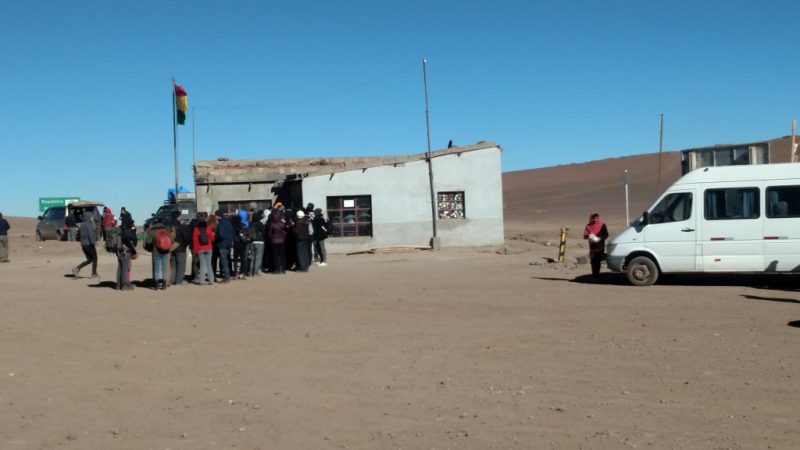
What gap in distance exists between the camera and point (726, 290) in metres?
14.9

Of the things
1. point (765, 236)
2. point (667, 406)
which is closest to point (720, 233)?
point (765, 236)

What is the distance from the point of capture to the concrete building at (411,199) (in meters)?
28.2

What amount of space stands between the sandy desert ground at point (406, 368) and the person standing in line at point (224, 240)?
1865mm

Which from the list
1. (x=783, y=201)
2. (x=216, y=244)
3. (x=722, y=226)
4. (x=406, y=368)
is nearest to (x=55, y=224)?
(x=216, y=244)

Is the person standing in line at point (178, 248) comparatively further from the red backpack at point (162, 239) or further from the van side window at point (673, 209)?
the van side window at point (673, 209)

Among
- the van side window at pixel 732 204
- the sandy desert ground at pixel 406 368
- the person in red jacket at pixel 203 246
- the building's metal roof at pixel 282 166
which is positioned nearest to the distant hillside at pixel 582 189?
the building's metal roof at pixel 282 166

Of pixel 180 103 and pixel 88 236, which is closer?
pixel 88 236

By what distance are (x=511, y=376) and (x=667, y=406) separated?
1.67 metres

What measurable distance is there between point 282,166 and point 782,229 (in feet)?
70.2

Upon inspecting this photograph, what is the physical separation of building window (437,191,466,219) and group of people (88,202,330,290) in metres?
7.97

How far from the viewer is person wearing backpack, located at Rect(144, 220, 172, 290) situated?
1600cm

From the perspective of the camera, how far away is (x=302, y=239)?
1994 cm

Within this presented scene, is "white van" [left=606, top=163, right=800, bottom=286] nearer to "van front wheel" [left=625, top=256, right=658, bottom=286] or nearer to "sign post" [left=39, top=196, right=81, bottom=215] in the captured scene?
"van front wheel" [left=625, top=256, right=658, bottom=286]

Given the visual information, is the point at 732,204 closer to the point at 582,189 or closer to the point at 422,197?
the point at 422,197
